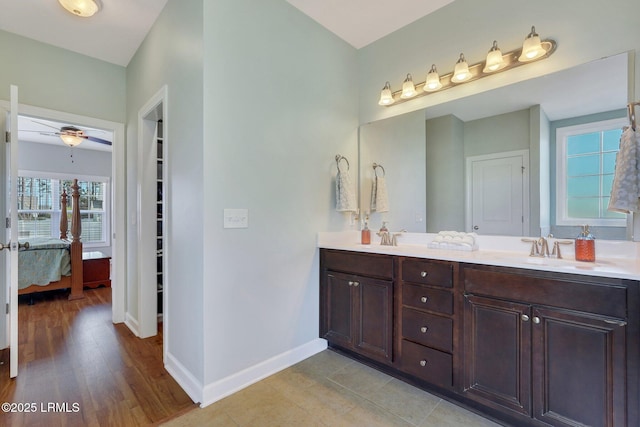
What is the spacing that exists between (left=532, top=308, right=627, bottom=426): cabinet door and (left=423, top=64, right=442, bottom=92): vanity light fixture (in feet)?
5.46

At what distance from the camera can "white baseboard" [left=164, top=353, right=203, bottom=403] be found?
182cm

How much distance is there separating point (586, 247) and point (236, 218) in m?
2.05

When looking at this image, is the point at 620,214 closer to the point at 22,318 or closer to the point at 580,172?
the point at 580,172

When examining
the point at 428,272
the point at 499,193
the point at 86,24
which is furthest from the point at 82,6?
the point at 499,193

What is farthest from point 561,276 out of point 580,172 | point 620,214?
point 580,172

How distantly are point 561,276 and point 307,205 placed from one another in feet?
5.37

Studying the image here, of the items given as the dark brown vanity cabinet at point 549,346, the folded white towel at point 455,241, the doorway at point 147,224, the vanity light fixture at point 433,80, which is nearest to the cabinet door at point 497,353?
the dark brown vanity cabinet at point 549,346

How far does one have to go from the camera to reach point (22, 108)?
2498 millimetres

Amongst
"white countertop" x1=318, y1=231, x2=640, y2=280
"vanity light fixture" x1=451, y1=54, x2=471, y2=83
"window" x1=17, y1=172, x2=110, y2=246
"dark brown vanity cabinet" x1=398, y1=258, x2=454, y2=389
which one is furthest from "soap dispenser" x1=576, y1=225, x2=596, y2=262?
"window" x1=17, y1=172, x2=110, y2=246

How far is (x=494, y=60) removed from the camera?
1918mm

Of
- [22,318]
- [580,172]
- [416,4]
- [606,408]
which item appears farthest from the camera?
[22,318]

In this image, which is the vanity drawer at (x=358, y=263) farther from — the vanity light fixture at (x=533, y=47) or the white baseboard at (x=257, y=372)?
the vanity light fixture at (x=533, y=47)

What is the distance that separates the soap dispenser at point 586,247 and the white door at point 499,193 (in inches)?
11.9

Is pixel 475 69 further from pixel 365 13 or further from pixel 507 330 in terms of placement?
pixel 507 330
